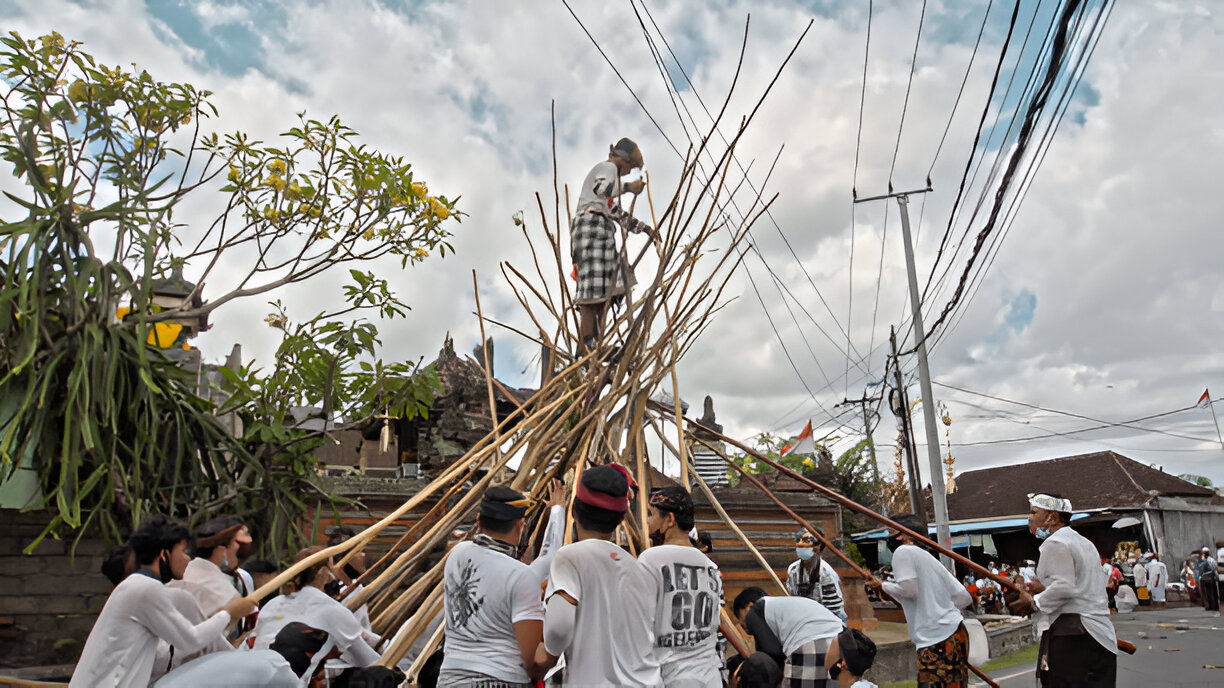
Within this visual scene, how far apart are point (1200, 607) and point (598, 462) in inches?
668

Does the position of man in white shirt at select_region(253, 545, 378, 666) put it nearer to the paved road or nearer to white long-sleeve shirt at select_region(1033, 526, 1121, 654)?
white long-sleeve shirt at select_region(1033, 526, 1121, 654)

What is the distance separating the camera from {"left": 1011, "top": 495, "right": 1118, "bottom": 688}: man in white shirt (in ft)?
12.1

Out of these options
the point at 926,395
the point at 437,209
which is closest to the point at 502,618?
the point at 437,209

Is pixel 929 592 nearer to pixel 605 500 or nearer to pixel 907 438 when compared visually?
pixel 605 500

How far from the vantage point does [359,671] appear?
8.59ft

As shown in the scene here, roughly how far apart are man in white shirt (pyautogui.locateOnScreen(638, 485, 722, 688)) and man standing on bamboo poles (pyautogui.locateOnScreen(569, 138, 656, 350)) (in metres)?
1.96

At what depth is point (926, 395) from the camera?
13281 mm

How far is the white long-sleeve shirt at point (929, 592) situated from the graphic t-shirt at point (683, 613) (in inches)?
73.8

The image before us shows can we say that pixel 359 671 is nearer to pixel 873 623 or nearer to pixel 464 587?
pixel 464 587

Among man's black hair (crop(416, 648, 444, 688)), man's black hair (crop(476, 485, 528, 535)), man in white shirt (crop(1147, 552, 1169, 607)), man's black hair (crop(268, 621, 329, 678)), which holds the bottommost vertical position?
man's black hair (crop(416, 648, 444, 688))

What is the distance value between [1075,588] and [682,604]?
214cm

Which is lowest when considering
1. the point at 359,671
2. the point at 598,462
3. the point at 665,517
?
the point at 359,671

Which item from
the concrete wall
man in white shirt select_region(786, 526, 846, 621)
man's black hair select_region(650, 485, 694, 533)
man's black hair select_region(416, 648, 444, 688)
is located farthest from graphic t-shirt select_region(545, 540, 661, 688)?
the concrete wall

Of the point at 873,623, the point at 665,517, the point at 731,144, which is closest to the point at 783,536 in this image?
the point at 873,623
